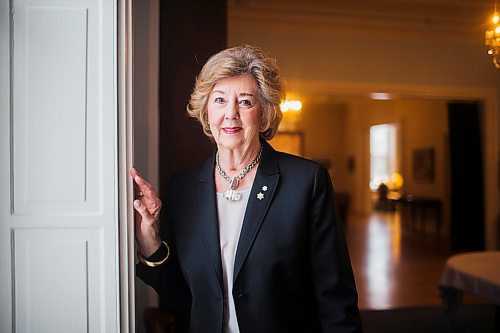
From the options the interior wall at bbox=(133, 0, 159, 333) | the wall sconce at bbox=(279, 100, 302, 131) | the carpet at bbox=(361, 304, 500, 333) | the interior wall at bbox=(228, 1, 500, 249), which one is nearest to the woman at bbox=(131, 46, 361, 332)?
the interior wall at bbox=(133, 0, 159, 333)

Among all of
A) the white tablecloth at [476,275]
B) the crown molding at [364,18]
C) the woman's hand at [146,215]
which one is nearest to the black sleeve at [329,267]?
the woman's hand at [146,215]

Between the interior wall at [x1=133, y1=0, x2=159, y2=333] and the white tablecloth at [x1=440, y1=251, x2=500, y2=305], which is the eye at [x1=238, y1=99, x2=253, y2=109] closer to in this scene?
the interior wall at [x1=133, y1=0, x2=159, y2=333]

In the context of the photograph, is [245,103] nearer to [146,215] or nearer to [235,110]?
[235,110]

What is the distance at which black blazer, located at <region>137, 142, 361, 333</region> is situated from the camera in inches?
55.3

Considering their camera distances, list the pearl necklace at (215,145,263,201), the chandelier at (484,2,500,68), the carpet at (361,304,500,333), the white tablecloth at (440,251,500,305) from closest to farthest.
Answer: the pearl necklace at (215,145,263,201) < the chandelier at (484,2,500,68) < the white tablecloth at (440,251,500,305) < the carpet at (361,304,500,333)

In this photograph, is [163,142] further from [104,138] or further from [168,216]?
[104,138]

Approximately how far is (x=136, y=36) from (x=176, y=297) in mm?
1071

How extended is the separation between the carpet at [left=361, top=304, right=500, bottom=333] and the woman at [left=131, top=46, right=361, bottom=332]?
2.57m

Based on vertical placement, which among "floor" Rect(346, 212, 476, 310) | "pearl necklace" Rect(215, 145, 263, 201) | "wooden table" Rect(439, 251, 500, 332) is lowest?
"floor" Rect(346, 212, 476, 310)

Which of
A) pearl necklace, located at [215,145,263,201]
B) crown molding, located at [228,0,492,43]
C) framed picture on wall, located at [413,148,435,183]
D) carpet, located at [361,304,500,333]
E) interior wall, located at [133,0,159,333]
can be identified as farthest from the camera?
framed picture on wall, located at [413,148,435,183]

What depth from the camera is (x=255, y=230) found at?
4.61 feet

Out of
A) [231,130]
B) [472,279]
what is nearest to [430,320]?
[472,279]

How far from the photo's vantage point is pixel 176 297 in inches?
63.9

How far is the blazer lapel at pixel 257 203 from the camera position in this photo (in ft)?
4.60
